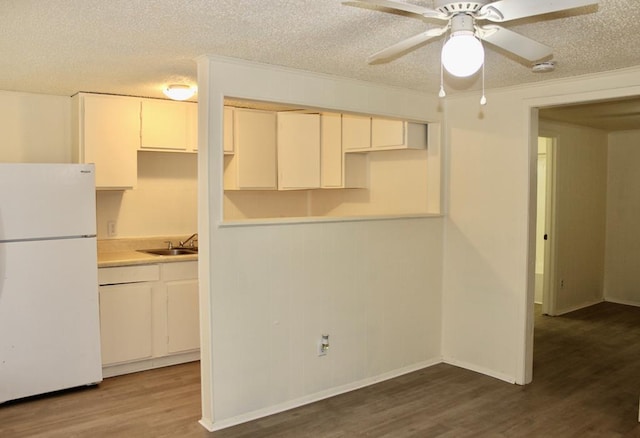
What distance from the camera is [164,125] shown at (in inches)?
174

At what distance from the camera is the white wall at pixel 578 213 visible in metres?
6.10

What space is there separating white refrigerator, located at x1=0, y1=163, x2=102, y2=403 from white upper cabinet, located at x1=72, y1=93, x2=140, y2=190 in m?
0.51

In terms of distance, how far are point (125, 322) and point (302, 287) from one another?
1.46 meters

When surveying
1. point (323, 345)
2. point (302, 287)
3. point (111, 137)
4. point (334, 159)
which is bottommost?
point (323, 345)

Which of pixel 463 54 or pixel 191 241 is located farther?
pixel 191 241

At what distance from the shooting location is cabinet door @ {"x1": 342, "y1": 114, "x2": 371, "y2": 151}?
465 centimetres

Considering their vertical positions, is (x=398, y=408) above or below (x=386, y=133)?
below

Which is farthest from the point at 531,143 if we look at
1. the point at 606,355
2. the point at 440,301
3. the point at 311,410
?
the point at 311,410

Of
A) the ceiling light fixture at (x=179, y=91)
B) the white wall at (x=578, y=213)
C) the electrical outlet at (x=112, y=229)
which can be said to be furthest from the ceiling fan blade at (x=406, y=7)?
the white wall at (x=578, y=213)

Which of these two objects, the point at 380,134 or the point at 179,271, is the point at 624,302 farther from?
the point at 179,271

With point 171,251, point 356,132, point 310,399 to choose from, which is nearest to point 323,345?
point 310,399

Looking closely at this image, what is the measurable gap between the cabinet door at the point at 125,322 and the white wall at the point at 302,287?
1.12 metres

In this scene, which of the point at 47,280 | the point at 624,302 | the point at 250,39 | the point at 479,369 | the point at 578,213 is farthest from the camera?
the point at 624,302

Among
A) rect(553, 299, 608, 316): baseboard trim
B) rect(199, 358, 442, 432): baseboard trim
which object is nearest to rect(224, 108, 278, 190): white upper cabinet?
rect(199, 358, 442, 432): baseboard trim
